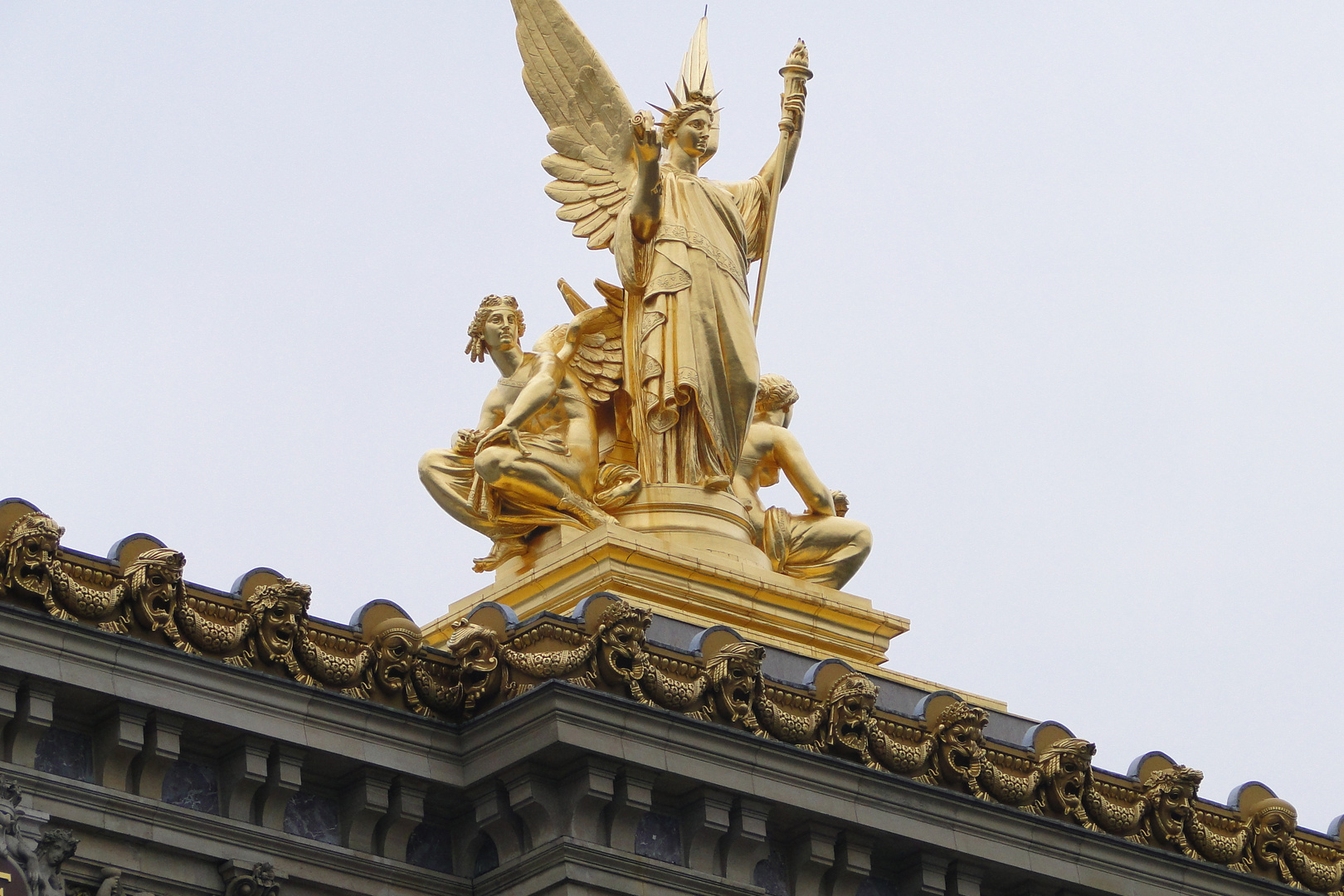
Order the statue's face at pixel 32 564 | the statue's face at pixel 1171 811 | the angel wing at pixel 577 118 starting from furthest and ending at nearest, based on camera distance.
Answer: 1. the angel wing at pixel 577 118
2. the statue's face at pixel 1171 811
3. the statue's face at pixel 32 564

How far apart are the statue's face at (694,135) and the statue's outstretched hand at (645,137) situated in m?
2.34

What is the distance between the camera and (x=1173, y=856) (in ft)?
92.4

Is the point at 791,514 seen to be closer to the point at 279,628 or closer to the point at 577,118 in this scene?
the point at 577,118

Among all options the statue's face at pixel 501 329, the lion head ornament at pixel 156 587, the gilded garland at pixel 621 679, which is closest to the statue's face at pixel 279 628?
the gilded garland at pixel 621 679

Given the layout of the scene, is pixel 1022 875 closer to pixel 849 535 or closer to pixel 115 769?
pixel 849 535

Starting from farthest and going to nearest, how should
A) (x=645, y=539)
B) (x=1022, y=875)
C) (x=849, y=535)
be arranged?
(x=849, y=535) < (x=645, y=539) < (x=1022, y=875)

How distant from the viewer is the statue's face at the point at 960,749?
27.0 meters

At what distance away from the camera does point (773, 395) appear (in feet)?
106

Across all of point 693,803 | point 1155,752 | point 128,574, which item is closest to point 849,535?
point 1155,752

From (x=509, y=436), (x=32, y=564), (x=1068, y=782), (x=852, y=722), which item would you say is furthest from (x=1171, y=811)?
(x=32, y=564)

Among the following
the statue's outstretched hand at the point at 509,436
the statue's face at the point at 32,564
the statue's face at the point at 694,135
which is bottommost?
the statue's face at the point at 32,564

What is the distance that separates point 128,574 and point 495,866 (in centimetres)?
392

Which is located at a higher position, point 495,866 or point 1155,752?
point 1155,752

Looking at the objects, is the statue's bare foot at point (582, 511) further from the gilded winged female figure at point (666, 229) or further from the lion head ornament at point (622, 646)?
the lion head ornament at point (622, 646)
